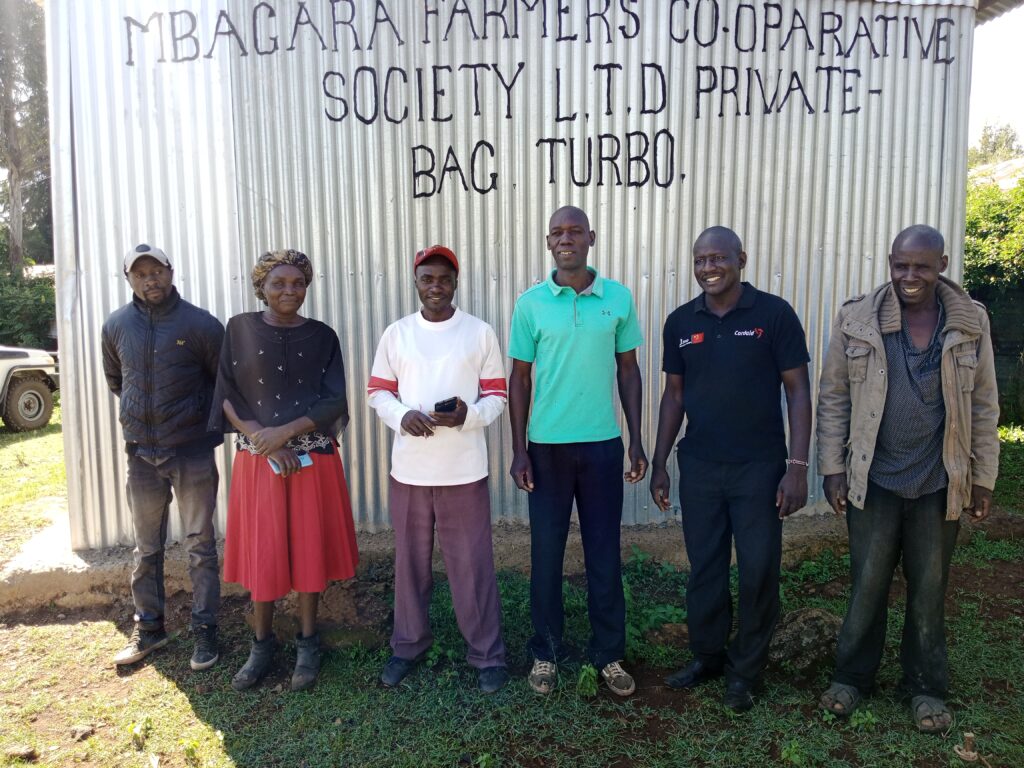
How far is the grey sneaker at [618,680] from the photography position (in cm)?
340

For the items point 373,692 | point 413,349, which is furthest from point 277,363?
point 373,692

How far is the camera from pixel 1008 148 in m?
46.2

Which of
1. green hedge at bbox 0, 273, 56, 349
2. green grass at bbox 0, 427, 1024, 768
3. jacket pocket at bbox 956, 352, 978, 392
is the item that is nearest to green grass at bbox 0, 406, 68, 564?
green grass at bbox 0, 427, 1024, 768

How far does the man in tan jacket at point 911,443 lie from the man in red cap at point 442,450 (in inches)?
59.5

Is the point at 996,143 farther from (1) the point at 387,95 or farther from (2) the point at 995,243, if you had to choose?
(1) the point at 387,95

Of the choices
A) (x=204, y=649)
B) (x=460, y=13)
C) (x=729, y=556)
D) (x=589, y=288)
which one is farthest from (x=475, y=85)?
(x=204, y=649)

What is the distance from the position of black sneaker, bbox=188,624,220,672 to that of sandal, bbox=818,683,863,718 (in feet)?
9.66

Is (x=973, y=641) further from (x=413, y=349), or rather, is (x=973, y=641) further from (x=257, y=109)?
(x=257, y=109)

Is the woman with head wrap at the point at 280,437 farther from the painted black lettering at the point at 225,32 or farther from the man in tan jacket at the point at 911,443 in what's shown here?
the man in tan jacket at the point at 911,443

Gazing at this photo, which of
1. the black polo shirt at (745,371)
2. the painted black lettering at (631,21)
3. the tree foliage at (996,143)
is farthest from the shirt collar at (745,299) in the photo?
the tree foliage at (996,143)

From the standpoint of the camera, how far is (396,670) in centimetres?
356

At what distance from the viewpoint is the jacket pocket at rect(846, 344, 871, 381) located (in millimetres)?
3055

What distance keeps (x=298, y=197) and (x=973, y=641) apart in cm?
466

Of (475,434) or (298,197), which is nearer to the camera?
(475,434)
